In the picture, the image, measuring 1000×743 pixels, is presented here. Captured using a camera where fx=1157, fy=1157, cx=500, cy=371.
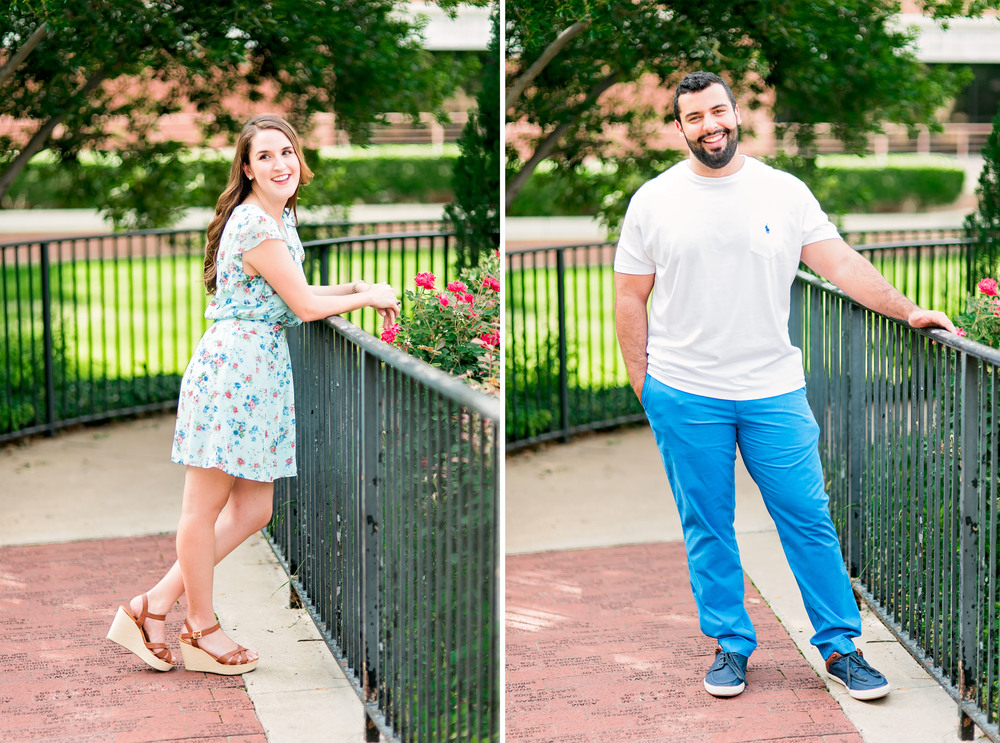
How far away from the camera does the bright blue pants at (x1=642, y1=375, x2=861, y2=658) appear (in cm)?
367

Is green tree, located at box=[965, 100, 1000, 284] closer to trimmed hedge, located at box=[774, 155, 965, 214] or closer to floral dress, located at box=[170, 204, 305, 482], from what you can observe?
floral dress, located at box=[170, 204, 305, 482]

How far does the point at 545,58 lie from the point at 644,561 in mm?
2441

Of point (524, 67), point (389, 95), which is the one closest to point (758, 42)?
point (524, 67)

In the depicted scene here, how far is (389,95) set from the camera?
7.54m

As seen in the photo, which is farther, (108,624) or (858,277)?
(108,624)

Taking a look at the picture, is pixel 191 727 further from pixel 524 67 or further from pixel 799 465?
pixel 524 67

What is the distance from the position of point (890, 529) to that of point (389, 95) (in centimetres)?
468

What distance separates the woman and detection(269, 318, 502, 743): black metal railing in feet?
0.54

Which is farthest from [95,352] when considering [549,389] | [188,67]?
[549,389]

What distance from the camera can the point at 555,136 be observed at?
6.80 metres

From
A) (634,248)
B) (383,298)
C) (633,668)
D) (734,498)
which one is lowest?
(633,668)

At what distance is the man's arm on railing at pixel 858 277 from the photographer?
3.62m

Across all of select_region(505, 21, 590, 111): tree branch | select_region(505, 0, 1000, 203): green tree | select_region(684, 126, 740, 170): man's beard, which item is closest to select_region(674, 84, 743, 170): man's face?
select_region(684, 126, 740, 170): man's beard

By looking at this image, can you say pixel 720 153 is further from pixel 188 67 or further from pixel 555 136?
pixel 188 67
